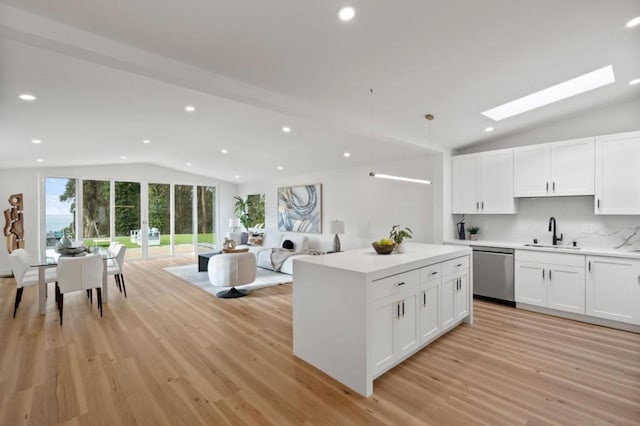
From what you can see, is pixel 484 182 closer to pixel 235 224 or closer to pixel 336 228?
pixel 336 228

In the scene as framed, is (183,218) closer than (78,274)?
No

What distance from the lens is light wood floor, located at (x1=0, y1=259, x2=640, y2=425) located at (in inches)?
84.1

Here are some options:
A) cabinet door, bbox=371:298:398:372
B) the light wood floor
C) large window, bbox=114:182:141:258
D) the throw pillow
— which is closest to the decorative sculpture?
large window, bbox=114:182:141:258

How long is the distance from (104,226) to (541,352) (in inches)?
385

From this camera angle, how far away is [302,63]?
2.67 m

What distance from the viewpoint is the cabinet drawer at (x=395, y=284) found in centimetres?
242

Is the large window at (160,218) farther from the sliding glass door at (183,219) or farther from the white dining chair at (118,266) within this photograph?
the white dining chair at (118,266)

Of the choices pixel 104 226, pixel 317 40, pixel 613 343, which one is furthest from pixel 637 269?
pixel 104 226

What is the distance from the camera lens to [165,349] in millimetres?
3145

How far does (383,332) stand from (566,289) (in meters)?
3.08

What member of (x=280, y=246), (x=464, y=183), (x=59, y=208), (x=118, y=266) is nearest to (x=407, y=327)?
(x=464, y=183)

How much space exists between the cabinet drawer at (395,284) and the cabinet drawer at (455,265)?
24.2 inches

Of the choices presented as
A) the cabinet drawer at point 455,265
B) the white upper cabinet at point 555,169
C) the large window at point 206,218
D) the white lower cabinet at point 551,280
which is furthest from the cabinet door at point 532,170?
the large window at point 206,218

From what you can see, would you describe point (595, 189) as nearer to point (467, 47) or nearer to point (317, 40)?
point (467, 47)
